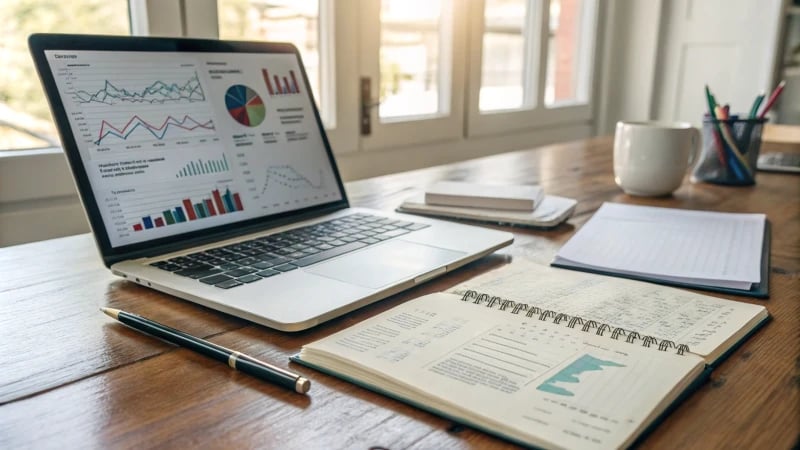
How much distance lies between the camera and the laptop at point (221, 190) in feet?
2.05

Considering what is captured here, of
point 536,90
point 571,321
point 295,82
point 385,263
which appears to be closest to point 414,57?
point 536,90

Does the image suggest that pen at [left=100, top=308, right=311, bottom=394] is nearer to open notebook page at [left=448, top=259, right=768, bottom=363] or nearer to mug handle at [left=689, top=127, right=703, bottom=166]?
open notebook page at [left=448, top=259, right=768, bottom=363]

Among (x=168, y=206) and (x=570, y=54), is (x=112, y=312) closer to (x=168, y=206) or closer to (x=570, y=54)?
(x=168, y=206)

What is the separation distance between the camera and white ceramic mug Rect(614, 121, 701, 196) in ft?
3.70

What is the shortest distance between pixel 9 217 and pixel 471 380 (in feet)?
3.91

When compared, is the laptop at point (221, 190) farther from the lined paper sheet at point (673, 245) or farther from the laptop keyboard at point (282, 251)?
the lined paper sheet at point (673, 245)

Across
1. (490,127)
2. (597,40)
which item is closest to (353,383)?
(490,127)

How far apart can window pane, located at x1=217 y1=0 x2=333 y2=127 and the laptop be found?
81 cm

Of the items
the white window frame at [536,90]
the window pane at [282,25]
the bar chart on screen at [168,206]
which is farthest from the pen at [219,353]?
the white window frame at [536,90]

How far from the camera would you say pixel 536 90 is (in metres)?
2.86

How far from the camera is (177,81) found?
2.61 feet

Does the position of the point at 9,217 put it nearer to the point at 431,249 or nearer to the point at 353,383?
the point at 431,249

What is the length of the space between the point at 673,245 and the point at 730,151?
580 mm

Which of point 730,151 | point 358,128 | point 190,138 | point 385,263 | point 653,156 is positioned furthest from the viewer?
point 358,128
